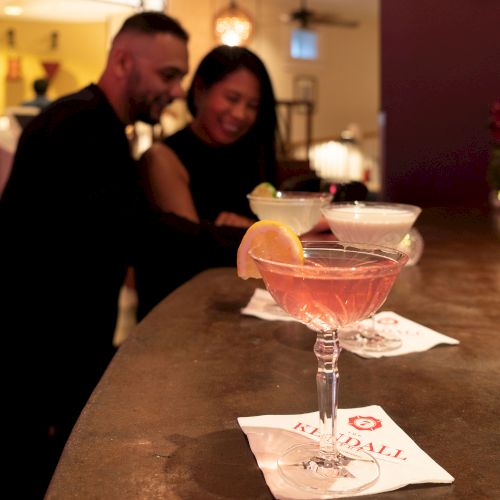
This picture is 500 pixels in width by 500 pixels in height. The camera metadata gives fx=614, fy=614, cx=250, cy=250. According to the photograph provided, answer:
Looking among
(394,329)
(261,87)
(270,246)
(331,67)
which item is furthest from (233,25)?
(270,246)

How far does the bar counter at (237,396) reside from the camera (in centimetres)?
66

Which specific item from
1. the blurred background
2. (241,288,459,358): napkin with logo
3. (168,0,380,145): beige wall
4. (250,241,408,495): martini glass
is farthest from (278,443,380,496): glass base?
(168,0,380,145): beige wall

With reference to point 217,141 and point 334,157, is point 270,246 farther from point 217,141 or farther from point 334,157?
point 334,157

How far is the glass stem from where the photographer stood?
2.27ft

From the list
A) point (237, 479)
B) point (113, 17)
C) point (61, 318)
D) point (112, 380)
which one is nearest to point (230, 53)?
point (61, 318)

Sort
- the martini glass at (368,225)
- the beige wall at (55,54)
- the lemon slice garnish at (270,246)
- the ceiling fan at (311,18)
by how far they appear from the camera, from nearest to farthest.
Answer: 1. the lemon slice garnish at (270,246)
2. the martini glass at (368,225)
3. the ceiling fan at (311,18)
4. the beige wall at (55,54)

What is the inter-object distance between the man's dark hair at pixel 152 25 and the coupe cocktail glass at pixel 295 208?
1.18 metres

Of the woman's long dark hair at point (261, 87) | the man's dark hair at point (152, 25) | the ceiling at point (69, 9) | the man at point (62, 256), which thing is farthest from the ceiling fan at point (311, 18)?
the man at point (62, 256)

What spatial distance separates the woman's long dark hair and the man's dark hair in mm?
175

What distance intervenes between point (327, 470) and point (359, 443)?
9 centimetres

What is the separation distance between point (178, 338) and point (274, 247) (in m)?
0.41

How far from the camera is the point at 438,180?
157 inches

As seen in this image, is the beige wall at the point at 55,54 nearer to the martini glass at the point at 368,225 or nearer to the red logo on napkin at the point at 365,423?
the martini glass at the point at 368,225

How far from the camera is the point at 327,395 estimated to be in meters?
0.69
